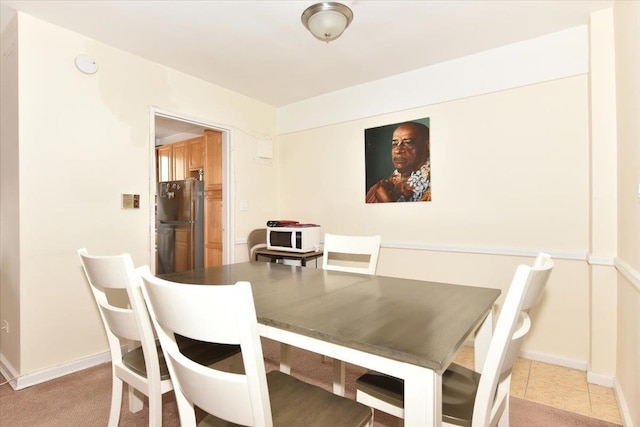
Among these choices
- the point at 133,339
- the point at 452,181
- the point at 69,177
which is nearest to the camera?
the point at 133,339

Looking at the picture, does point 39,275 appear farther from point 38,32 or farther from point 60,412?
point 38,32

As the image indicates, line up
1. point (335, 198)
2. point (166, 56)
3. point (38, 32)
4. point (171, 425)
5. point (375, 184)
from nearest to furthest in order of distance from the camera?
point (171, 425)
point (38, 32)
point (166, 56)
point (375, 184)
point (335, 198)

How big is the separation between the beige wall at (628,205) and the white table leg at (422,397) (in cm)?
139

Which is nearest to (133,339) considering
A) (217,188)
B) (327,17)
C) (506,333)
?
(506,333)

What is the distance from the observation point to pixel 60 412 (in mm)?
1857

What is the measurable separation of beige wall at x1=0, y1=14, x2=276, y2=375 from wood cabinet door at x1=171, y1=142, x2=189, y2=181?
5.79 feet

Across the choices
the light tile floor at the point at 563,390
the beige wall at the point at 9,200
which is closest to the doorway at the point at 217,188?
the beige wall at the point at 9,200

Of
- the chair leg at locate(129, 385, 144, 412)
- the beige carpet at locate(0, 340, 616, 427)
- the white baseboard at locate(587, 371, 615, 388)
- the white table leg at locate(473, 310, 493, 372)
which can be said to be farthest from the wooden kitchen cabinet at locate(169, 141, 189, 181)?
the white baseboard at locate(587, 371, 615, 388)

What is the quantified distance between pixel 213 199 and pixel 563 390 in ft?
12.0

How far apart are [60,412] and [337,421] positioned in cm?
180

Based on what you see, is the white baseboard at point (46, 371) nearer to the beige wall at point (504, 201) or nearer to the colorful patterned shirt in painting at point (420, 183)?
the beige wall at point (504, 201)

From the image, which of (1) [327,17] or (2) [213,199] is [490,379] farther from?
(2) [213,199]

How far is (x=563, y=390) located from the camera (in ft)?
6.87

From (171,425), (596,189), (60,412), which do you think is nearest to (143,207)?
(60,412)
